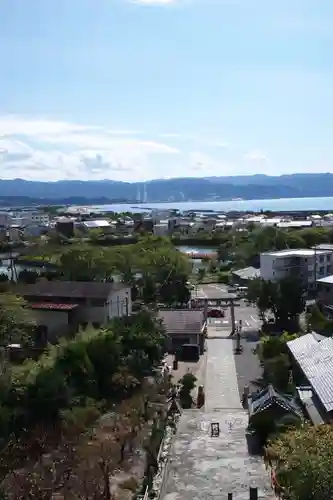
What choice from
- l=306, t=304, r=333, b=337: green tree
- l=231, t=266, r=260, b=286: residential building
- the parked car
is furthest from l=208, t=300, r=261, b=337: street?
l=231, t=266, r=260, b=286: residential building

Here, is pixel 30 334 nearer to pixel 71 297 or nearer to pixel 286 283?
pixel 71 297

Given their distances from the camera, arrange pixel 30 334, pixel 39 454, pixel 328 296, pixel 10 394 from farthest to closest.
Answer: pixel 328 296 < pixel 30 334 < pixel 10 394 < pixel 39 454

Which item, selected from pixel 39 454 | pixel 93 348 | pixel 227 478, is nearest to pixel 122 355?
pixel 93 348

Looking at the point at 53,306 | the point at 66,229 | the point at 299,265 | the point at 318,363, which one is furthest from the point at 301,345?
the point at 66,229

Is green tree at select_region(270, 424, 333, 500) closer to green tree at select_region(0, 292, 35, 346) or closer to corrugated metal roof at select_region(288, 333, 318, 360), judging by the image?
corrugated metal roof at select_region(288, 333, 318, 360)

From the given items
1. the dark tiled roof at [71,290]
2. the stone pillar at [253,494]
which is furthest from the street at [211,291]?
the stone pillar at [253,494]

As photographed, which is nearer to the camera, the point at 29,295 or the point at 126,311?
the point at 29,295

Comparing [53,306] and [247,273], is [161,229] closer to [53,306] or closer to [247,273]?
[247,273]
